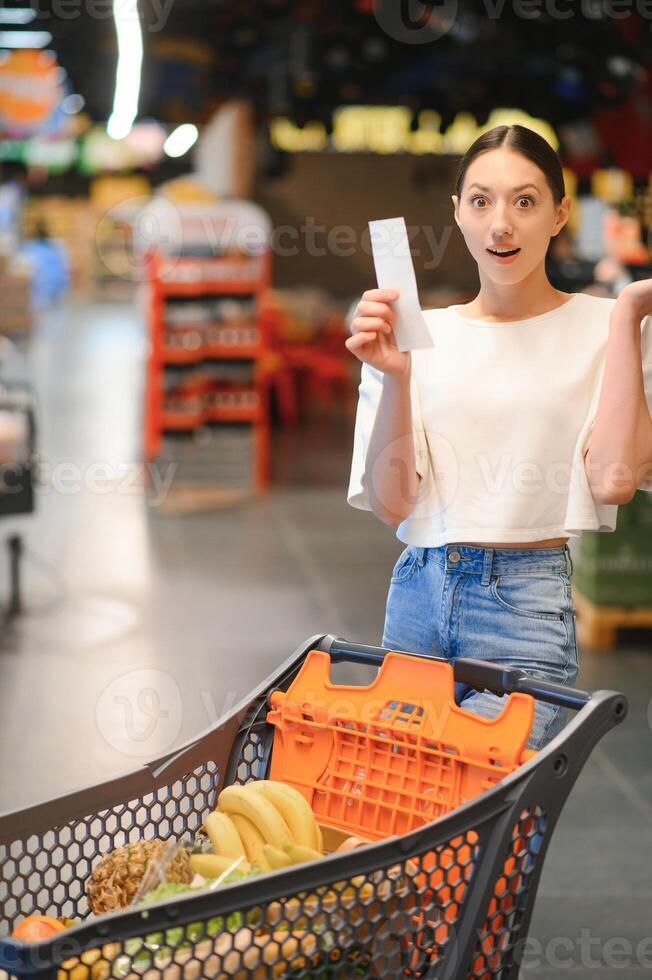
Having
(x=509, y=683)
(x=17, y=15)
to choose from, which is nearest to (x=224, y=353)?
(x=17, y=15)

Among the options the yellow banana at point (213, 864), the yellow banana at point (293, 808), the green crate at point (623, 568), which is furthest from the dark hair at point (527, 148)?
the green crate at point (623, 568)

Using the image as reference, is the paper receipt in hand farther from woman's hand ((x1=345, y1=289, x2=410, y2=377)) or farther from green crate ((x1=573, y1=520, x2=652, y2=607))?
green crate ((x1=573, y1=520, x2=652, y2=607))

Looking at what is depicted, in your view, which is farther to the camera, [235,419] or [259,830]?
[235,419]

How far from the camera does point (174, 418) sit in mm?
9461

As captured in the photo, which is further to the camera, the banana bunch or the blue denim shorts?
the blue denim shorts

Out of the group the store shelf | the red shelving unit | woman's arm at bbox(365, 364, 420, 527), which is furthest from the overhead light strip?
woman's arm at bbox(365, 364, 420, 527)

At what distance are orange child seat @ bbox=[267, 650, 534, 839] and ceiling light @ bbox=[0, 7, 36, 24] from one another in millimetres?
5563

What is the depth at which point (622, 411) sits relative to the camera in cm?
202

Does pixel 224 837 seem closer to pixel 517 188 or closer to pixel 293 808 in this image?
pixel 293 808

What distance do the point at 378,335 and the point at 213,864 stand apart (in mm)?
814

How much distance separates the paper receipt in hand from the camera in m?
1.91

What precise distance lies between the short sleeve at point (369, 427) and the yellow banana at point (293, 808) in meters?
0.48

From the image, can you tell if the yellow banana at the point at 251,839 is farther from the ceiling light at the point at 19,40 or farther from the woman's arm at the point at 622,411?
the ceiling light at the point at 19,40

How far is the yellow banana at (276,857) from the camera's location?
1.79m
